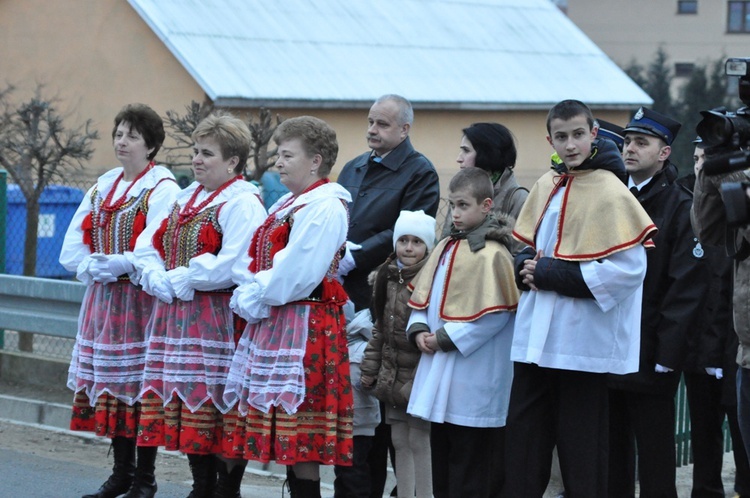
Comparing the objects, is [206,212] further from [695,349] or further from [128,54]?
[128,54]

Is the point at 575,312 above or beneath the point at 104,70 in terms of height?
beneath

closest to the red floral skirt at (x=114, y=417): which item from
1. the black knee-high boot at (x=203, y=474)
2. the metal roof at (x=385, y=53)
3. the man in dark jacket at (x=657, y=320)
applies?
the black knee-high boot at (x=203, y=474)

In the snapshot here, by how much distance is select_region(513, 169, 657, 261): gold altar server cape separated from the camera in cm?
A: 513

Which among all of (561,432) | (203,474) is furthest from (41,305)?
(561,432)

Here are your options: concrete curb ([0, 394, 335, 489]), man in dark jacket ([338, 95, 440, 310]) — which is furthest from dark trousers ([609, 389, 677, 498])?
concrete curb ([0, 394, 335, 489])

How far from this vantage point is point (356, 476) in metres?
6.05

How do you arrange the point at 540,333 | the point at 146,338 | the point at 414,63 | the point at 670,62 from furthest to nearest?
the point at 670,62, the point at 414,63, the point at 146,338, the point at 540,333

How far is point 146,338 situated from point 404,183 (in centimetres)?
156

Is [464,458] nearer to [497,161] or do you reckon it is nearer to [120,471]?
[497,161]

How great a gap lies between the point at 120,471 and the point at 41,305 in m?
2.30

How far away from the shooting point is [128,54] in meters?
20.5

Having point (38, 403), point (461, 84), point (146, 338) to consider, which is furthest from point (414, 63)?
point (146, 338)

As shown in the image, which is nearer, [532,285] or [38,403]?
[532,285]

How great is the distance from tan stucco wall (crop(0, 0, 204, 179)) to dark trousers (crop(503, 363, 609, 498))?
48.3 feet
